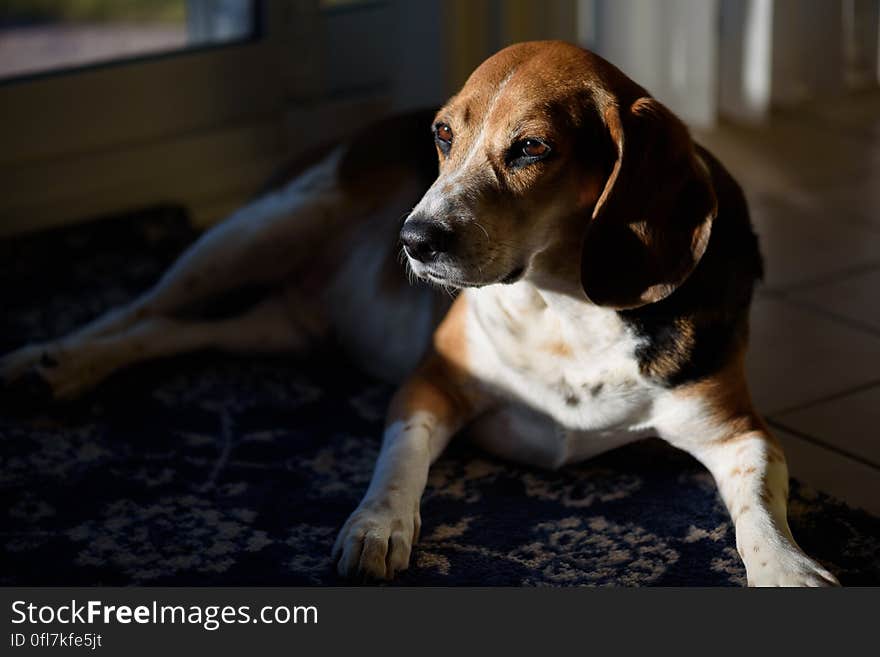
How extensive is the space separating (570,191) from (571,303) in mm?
178

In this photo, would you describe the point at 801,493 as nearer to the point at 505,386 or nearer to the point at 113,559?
the point at 505,386

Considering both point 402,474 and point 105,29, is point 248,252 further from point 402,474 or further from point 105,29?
point 105,29

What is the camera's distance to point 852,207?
3277 millimetres

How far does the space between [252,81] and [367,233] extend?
1.01m

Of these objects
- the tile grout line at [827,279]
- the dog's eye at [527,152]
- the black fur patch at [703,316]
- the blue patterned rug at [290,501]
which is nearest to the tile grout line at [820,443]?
the blue patterned rug at [290,501]

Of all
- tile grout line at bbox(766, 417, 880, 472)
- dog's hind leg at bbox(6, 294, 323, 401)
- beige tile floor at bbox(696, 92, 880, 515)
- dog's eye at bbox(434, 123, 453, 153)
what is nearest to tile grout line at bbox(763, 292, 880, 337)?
beige tile floor at bbox(696, 92, 880, 515)

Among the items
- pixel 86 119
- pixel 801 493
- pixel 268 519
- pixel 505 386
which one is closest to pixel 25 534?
pixel 268 519

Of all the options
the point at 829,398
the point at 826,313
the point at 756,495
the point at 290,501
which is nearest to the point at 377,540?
the point at 290,501

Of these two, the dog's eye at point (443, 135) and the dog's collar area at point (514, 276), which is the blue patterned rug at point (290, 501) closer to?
the dog's collar area at point (514, 276)

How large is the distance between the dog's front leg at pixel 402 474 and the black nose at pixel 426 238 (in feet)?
1.05

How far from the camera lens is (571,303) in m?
1.86

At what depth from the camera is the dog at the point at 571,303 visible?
5.67 feet

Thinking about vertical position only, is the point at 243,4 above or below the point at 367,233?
above

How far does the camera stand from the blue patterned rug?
1.75 metres
